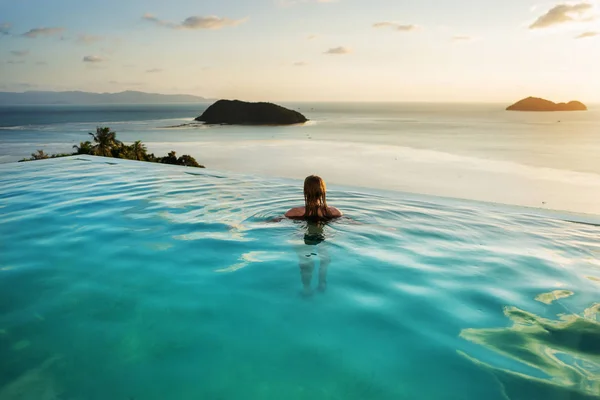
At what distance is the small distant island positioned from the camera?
142 meters

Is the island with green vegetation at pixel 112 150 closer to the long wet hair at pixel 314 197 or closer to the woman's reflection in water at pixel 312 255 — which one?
the long wet hair at pixel 314 197

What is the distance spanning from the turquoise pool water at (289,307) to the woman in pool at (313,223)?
0.07 metres

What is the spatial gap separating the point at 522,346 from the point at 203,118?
509 ft

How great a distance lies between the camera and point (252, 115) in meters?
143

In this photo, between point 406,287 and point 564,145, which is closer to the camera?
point 406,287

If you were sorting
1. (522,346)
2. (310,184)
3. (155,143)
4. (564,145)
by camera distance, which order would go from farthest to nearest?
1. (155,143)
2. (564,145)
3. (310,184)
4. (522,346)

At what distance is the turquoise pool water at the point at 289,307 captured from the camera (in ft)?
12.0

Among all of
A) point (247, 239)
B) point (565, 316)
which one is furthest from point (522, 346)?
point (247, 239)

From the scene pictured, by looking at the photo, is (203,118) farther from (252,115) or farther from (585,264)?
(585,264)

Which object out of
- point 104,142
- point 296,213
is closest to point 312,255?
point 296,213

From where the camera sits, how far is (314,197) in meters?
7.82

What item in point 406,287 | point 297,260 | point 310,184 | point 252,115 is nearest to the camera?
point 406,287

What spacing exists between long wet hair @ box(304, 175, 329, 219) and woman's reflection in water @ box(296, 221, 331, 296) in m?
0.21

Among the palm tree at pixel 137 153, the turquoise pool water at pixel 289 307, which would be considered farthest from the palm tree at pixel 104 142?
the turquoise pool water at pixel 289 307
